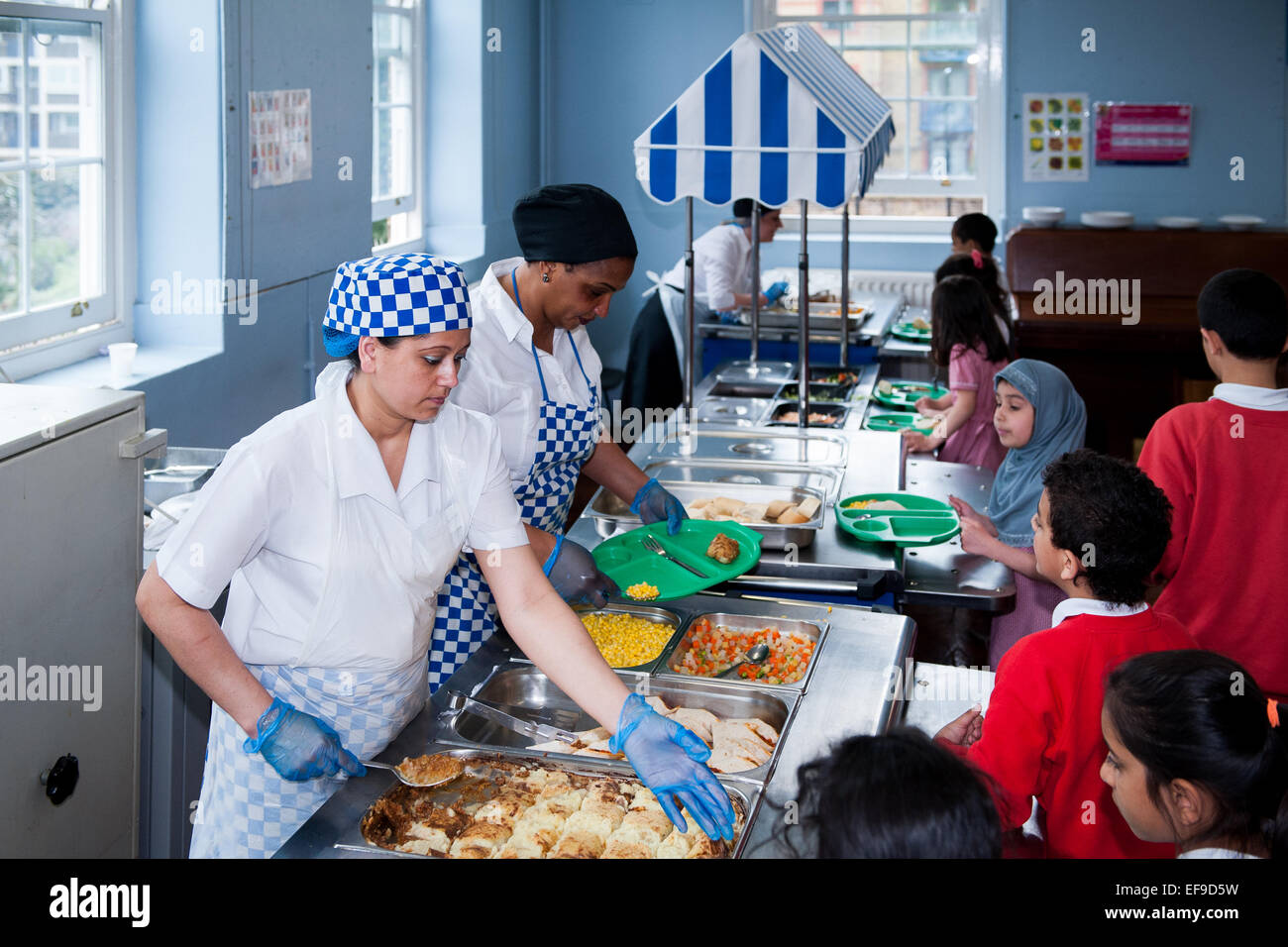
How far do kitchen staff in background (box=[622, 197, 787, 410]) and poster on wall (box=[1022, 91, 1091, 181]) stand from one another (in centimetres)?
202

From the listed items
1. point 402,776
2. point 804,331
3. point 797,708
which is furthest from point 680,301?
point 402,776

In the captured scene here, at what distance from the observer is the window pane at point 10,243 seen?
338 centimetres

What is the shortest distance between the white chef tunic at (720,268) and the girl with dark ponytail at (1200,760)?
4177 millimetres

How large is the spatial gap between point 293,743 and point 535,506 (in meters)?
1.12

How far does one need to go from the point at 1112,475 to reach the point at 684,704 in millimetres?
806

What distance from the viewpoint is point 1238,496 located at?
97.6 inches

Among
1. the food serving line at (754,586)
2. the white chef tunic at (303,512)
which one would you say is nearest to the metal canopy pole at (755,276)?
the food serving line at (754,586)

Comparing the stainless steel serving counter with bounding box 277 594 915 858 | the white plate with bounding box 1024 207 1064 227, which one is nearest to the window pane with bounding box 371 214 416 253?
the white plate with bounding box 1024 207 1064 227

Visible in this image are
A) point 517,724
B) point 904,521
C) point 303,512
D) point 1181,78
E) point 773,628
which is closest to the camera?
point 303,512

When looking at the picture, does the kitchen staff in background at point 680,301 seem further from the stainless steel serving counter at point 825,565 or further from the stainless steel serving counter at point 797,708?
the stainless steel serving counter at point 797,708

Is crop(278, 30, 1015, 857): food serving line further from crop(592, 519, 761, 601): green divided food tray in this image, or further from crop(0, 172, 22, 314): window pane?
crop(0, 172, 22, 314): window pane

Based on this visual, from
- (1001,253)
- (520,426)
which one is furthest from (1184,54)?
(520,426)

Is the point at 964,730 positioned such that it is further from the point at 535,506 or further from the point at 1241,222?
the point at 1241,222
